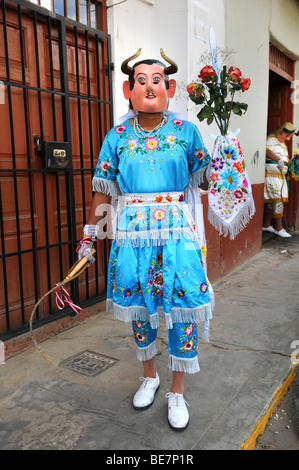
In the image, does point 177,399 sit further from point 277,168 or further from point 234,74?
point 277,168

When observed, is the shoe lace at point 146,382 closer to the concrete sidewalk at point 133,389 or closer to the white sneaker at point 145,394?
the white sneaker at point 145,394

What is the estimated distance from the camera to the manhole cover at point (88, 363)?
8.75 feet

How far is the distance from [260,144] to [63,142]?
3.51m

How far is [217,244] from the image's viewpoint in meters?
4.64

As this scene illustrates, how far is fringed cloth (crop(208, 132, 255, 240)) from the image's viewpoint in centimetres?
213

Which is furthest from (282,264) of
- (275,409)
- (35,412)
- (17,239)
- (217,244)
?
(35,412)

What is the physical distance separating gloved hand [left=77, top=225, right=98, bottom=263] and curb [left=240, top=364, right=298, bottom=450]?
123 cm

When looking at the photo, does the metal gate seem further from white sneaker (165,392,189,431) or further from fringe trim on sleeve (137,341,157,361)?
white sneaker (165,392,189,431)

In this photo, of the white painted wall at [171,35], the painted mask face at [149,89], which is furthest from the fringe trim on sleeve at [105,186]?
the white painted wall at [171,35]

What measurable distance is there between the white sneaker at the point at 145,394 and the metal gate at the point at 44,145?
1.15 metres

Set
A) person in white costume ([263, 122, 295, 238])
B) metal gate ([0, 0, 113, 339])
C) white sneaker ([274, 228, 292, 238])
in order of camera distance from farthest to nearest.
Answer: white sneaker ([274, 228, 292, 238]), person in white costume ([263, 122, 295, 238]), metal gate ([0, 0, 113, 339])

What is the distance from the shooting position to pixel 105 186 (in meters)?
2.17

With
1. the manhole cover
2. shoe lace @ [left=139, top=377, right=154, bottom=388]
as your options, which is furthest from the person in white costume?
shoe lace @ [left=139, top=377, right=154, bottom=388]
